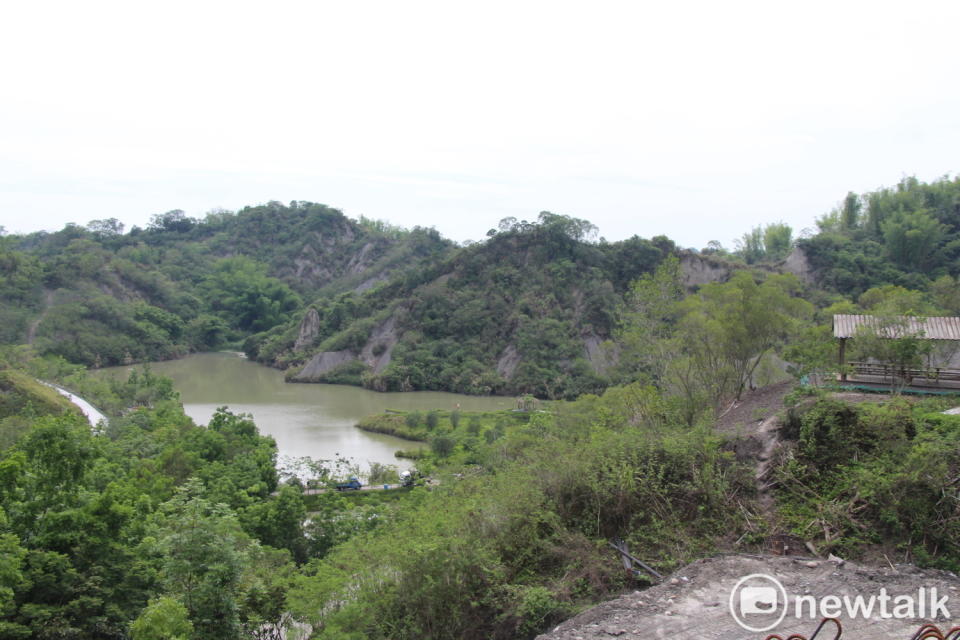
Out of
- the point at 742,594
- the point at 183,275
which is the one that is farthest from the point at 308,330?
the point at 742,594

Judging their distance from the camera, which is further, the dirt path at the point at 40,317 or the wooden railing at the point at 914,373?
the dirt path at the point at 40,317

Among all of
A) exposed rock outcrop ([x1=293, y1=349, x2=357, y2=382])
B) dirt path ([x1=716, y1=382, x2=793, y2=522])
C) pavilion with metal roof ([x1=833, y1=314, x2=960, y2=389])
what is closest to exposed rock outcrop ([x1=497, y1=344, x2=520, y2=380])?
exposed rock outcrop ([x1=293, y1=349, x2=357, y2=382])

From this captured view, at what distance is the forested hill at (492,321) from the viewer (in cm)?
3762

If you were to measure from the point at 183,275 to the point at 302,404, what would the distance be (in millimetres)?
36238

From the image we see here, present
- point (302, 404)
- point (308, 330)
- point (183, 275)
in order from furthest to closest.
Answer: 1. point (183, 275)
2. point (308, 330)
3. point (302, 404)

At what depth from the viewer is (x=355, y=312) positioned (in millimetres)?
46312


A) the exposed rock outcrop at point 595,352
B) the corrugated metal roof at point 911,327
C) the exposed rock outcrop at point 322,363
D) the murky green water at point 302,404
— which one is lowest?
the murky green water at point 302,404

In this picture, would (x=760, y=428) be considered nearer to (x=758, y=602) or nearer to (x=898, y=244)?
(x=758, y=602)

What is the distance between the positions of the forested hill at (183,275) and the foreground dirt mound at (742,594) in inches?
1691

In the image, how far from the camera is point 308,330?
4631 centimetres

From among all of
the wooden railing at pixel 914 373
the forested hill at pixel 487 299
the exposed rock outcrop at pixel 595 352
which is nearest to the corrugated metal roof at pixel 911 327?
the wooden railing at pixel 914 373

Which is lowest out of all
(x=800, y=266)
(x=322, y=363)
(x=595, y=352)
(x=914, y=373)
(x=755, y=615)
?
(x=322, y=363)

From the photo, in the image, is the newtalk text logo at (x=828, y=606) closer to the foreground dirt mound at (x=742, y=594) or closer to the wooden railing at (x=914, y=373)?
the foreground dirt mound at (x=742, y=594)

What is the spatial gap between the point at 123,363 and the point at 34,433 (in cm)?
3996
